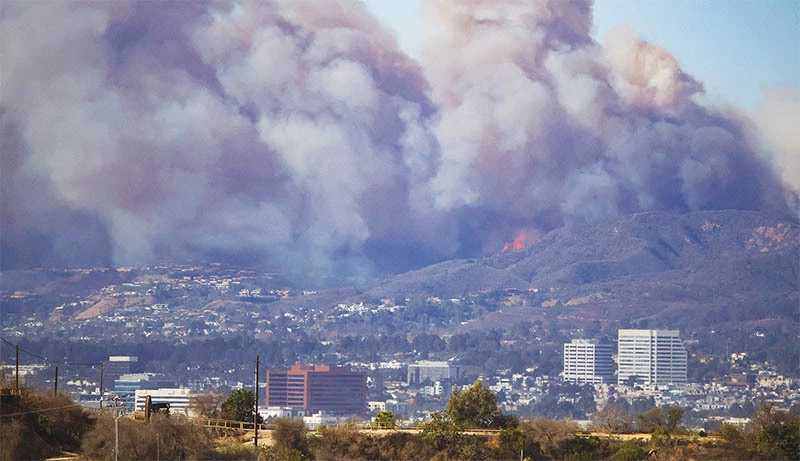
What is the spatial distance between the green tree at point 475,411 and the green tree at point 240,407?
432 inches

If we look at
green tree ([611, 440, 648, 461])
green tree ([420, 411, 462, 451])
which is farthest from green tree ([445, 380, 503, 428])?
green tree ([611, 440, 648, 461])

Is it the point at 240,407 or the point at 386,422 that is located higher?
the point at 240,407

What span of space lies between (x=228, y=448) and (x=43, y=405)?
964 centimetres

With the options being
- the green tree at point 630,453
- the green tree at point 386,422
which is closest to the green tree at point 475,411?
the green tree at point 386,422

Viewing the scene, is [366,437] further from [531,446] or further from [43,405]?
[43,405]

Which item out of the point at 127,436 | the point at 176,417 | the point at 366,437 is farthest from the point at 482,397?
the point at 127,436

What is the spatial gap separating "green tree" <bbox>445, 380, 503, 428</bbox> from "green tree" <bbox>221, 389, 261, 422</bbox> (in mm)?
10960

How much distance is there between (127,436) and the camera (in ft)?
188

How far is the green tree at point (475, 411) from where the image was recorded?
73.4 m

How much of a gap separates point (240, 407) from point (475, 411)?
13202 mm

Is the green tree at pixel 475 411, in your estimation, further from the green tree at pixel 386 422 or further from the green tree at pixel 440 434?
the green tree at pixel 440 434

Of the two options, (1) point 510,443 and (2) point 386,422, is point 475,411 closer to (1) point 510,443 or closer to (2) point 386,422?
(2) point 386,422

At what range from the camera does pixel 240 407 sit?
238 feet

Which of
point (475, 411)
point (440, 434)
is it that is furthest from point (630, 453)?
point (475, 411)
